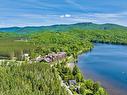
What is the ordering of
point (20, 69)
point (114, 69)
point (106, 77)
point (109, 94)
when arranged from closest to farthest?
point (109, 94) < point (20, 69) < point (106, 77) < point (114, 69)

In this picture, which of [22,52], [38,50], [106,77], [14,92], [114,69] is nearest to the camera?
[14,92]

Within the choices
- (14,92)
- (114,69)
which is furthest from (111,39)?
(14,92)

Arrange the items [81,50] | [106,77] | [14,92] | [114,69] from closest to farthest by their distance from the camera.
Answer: [14,92]
[106,77]
[114,69]
[81,50]

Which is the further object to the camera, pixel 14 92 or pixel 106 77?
pixel 106 77

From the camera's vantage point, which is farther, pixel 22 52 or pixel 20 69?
pixel 22 52

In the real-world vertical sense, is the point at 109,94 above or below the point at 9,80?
below

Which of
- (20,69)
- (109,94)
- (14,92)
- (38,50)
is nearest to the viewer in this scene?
(14,92)

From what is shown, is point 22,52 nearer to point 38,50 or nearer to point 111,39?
point 38,50

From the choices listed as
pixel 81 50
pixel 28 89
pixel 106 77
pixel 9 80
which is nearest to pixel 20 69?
pixel 9 80

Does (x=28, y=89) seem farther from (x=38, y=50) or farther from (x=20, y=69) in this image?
(x=38, y=50)
